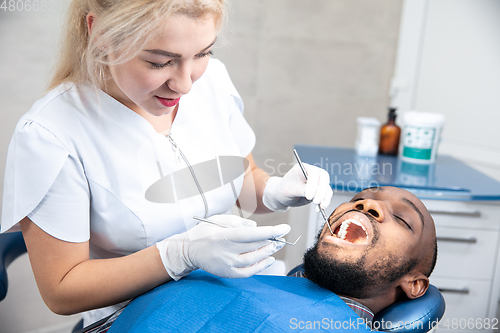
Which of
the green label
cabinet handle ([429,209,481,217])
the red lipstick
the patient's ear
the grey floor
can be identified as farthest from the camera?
→ the grey floor

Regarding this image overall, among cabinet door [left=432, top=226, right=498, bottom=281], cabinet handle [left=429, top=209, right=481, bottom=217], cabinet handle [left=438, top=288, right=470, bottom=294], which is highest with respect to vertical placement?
cabinet handle [left=429, top=209, right=481, bottom=217]

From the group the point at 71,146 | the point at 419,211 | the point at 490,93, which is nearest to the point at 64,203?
the point at 71,146

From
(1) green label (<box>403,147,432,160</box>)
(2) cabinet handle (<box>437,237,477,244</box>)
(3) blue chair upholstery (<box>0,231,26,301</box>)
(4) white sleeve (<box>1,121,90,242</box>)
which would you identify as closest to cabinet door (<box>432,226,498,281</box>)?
(2) cabinet handle (<box>437,237,477,244</box>)

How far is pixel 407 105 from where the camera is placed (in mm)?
2498

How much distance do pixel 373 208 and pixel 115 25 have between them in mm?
850

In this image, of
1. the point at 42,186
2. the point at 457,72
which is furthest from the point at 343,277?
the point at 457,72

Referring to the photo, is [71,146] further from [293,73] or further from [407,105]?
[407,105]

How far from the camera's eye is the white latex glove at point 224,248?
2.82 ft

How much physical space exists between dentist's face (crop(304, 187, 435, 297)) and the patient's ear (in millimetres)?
22

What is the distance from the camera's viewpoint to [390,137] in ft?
6.89

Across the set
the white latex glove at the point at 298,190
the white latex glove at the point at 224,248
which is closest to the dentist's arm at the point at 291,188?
the white latex glove at the point at 298,190

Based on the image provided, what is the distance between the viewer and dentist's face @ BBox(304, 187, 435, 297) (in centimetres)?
100

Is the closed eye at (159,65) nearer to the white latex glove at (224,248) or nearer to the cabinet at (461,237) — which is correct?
the white latex glove at (224,248)

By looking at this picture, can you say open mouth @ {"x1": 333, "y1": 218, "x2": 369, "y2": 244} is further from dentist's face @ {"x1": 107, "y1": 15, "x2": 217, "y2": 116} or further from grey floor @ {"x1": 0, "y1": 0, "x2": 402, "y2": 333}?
grey floor @ {"x1": 0, "y1": 0, "x2": 402, "y2": 333}
